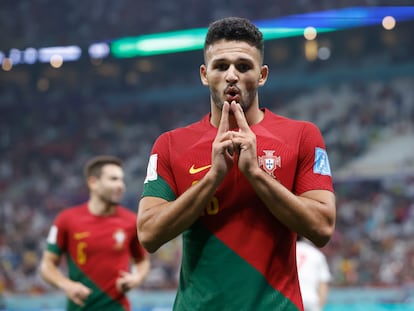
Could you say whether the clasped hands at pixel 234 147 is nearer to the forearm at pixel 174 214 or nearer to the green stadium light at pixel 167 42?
the forearm at pixel 174 214

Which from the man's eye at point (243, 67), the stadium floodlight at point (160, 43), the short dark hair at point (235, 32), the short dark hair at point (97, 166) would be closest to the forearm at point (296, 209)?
the man's eye at point (243, 67)

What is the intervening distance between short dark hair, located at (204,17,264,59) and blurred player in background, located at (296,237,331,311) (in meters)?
4.57

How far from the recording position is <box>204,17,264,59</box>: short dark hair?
2.93 m

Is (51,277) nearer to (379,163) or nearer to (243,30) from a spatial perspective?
(243,30)

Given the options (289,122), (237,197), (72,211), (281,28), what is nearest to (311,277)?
(72,211)

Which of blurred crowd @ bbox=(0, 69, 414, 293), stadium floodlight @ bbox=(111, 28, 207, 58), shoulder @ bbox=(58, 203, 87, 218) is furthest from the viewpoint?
stadium floodlight @ bbox=(111, 28, 207, 58)

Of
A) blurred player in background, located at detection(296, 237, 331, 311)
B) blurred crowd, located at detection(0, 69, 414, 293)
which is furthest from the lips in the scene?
blurred crowd, located at detection(0, 69, 414, 293)

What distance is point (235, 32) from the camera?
293 cm

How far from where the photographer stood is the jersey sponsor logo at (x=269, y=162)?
2889 millimetres

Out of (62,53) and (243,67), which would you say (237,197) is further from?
(62,53)

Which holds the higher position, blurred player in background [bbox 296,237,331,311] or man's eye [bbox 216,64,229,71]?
man's eye [bbox 216,64,229,71]

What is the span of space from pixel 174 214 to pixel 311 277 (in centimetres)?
482

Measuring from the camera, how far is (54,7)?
93.3 feet

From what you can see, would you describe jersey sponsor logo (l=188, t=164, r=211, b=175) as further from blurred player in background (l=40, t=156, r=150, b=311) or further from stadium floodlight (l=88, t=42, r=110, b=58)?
stadium floodlight (l=88, t=42, r=110, b=58)
